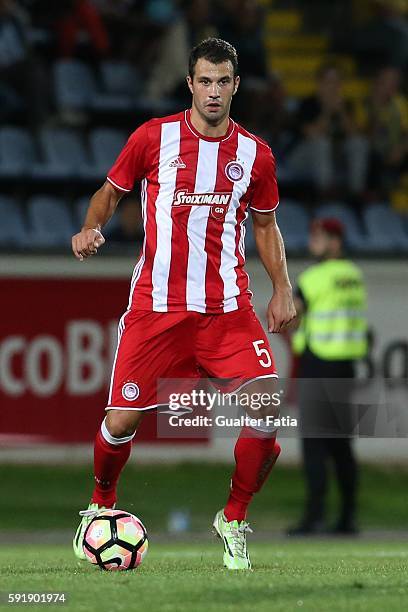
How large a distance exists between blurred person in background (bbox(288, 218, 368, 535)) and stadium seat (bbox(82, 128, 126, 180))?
12.3ft

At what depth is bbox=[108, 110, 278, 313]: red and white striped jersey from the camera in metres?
6.30

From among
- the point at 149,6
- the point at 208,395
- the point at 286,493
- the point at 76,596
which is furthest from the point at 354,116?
the point at 76,596

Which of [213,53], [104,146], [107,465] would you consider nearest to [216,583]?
[107,465]

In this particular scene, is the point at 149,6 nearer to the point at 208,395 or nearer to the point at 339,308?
the point at 339,308

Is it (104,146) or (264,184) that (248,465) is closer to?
(264,184)

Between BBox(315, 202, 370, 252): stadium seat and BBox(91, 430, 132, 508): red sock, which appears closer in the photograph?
BBox(91, 430, 132, 508): red sock

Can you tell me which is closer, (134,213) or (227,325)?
(227,325)

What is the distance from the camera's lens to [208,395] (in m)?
7.77

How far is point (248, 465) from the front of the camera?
21.2ft

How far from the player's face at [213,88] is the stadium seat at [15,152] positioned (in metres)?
7.03

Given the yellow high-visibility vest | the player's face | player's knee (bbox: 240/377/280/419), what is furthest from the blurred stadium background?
the player's face

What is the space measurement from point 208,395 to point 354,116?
8801 mm

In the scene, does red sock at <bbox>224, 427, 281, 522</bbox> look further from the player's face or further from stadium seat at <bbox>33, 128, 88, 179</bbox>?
stadium seat at <bbox>33, 128, 88, 179</bbox>

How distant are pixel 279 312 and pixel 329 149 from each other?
8005mm
